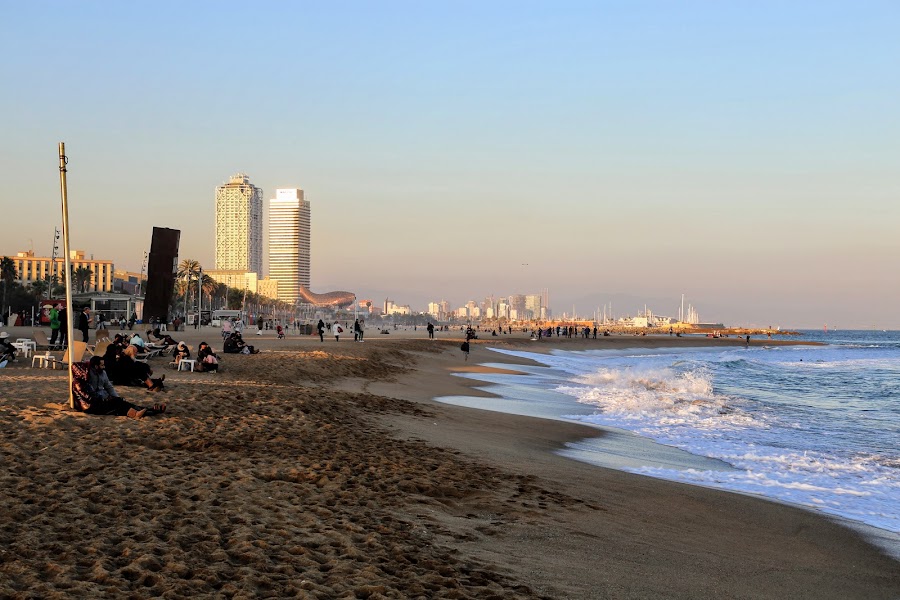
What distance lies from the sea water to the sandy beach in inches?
51.2

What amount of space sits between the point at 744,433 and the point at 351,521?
13029 millimetres

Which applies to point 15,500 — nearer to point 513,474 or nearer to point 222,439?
point 222,439

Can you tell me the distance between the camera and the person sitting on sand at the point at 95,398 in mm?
10414

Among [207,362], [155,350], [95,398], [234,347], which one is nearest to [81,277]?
[234,347]

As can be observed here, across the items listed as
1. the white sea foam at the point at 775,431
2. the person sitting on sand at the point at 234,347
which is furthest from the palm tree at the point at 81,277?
the white sea foam at the point at 775,431

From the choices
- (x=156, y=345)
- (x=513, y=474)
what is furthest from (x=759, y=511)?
(x=156, y=345)

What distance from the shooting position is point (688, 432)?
17.0 meters

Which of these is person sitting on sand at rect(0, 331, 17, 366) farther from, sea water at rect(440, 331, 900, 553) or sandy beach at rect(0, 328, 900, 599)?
sea water at rect(440, 331, 900, 553)

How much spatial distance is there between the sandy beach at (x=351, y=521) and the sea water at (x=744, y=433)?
4.27 feet

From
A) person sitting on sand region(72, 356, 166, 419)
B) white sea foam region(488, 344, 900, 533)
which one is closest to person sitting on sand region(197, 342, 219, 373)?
person sitting on sand region(72, 356, 166, 419)

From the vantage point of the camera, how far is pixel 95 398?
1050cm

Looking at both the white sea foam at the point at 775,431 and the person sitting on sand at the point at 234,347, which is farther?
the person sitting on sand at the point at 234,347

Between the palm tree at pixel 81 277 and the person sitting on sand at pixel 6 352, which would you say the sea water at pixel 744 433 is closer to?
the person sitting on sand at pixel 6 352

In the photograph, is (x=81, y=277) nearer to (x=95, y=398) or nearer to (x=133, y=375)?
(x=133, y=375)
